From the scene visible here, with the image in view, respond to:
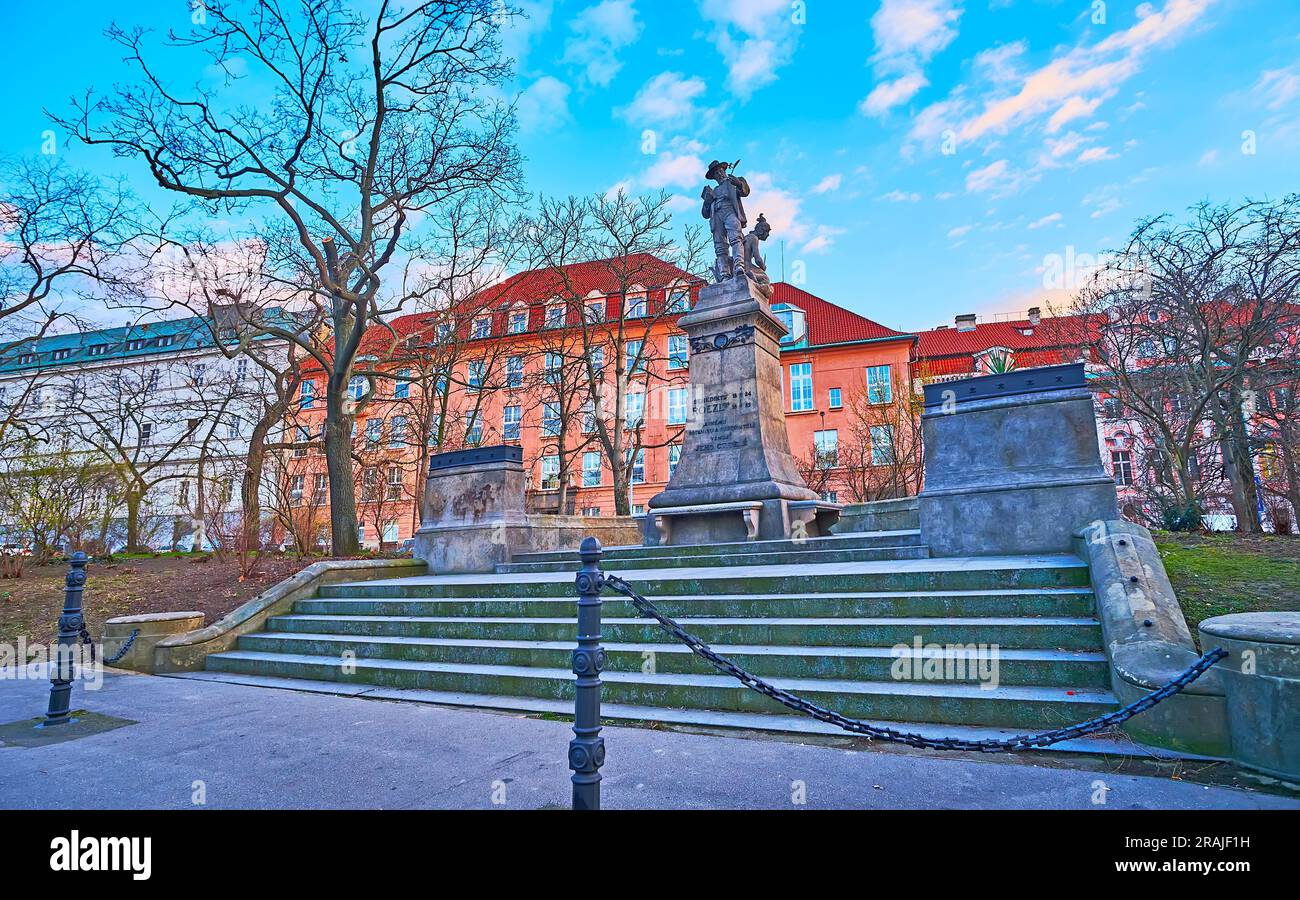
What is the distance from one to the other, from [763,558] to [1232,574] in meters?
4.94

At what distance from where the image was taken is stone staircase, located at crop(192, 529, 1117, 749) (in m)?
4.88

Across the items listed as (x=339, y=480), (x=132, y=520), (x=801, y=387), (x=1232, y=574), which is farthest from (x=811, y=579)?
(x=801, y=387)

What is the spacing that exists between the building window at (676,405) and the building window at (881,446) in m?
14.7

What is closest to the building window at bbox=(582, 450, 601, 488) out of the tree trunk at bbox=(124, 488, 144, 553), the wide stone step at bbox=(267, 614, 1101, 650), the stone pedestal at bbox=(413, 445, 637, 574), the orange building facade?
the orange building facade

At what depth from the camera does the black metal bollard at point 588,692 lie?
2996 mm

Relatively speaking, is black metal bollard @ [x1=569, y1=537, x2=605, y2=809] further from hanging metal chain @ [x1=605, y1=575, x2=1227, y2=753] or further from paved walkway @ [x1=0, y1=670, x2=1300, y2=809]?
paved walkway @ [x1=0, y1=670, x2=1300, y2=809]

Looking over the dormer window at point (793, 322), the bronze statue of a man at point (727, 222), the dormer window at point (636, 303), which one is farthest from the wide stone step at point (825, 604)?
the dormer window at point (793, 322)

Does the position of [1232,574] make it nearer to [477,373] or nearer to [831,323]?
[477,373]

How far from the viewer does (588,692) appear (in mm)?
3158

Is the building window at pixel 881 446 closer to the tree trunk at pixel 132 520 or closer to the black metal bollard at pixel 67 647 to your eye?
the black metal bollard at pixel 67 647

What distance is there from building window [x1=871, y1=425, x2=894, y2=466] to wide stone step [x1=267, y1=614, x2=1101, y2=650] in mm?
19384

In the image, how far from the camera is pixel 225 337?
62.3 ft
